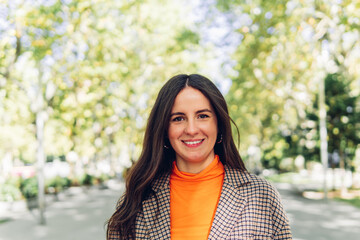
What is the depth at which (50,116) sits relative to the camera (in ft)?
61.2

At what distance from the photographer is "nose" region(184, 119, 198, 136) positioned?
83.9 inches

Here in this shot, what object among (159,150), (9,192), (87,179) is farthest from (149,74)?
(159,150)

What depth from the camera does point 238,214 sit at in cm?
205

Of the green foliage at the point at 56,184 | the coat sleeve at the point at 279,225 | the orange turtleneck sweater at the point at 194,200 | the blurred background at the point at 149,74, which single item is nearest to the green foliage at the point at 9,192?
the blurred background at the point at 149,74

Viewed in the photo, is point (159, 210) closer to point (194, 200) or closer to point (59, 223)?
point (194, 200)

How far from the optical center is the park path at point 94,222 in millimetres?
10320

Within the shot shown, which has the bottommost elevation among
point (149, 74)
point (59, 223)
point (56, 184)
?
point (59, 223)

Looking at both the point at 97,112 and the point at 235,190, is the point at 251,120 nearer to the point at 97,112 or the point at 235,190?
the point at 97,112

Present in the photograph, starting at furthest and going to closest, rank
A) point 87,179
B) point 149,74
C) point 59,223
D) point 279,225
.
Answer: point 87,179, point 149,74, point 59,223, point 279,225

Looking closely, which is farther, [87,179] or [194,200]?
[87,179]

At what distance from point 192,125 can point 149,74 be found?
18192 millimetres

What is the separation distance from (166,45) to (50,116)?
255 inches

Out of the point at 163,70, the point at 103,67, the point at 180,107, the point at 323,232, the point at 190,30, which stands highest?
the point at 190,30

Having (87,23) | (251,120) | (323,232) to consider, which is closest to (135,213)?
(323,232)
